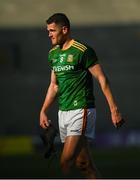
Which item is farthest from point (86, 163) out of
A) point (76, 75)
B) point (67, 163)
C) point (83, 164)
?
point (76, 75)

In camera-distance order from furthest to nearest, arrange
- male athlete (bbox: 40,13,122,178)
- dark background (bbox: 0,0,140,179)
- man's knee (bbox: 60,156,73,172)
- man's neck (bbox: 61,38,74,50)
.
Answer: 1. dark background (bbox: 0,0,140,179)
2. man's neck (bbox: 61,38,74,50)
3. male athlete (bbox: 40,13,122,178)
4. man's knee (bbox: 60,156,73,172)

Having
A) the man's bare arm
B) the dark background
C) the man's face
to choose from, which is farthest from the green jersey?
the dark background

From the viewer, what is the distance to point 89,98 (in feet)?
23.5

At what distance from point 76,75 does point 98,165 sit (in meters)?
9.20

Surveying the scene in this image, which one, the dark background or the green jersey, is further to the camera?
the dark background

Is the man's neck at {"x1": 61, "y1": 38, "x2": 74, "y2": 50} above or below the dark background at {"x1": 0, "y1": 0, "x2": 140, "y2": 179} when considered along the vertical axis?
above

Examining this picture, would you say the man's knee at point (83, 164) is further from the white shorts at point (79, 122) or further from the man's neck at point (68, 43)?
the man's neck at point (68, 43)

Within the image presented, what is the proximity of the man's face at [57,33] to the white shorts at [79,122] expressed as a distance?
72 cm

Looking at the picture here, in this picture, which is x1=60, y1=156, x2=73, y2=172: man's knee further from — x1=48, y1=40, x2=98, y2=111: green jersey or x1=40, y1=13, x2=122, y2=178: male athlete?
x1=48, y1=40, x2=98, y2=111: green jersey

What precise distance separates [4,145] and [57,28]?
593 inches


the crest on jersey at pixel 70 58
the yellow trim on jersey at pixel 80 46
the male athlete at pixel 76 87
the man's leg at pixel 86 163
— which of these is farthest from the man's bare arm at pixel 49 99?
the man's leg at pixel 86 163

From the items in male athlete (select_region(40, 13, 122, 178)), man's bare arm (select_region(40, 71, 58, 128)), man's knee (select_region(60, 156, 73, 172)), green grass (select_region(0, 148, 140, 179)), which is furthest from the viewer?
green grass (select_region(0, 148, 140, 179))

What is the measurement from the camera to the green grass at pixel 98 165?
43.0 feet

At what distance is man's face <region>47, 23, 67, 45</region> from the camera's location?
23.3 feet
